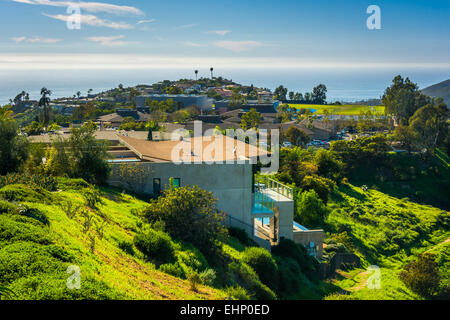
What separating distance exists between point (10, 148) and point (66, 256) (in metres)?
13.5

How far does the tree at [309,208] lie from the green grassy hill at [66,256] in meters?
20.2

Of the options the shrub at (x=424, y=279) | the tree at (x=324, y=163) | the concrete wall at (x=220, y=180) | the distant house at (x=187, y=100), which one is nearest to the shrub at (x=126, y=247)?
the concrete wall at (x=220, y=180)

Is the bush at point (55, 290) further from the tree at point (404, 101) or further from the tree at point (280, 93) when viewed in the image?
the tree at point (280, 93)

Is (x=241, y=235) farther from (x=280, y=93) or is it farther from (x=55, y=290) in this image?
(x=280, y=93)

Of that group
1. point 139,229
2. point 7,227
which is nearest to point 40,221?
point 7,227

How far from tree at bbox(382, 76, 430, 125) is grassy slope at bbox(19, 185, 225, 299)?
86.3 metres

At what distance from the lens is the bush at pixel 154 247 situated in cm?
1459

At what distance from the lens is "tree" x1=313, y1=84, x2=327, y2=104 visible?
15312 cm

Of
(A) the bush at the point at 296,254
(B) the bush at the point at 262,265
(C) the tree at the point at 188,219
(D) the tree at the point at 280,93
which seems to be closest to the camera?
(C) the tree at the point at 188,219

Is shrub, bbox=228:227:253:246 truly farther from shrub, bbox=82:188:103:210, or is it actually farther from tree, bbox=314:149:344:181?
tree, bbox=314:149:344:181

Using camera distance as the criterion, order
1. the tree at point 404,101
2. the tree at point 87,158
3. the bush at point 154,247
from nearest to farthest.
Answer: the bush at point 154,247
the tree at point 87,158
the tree at point 404,101
